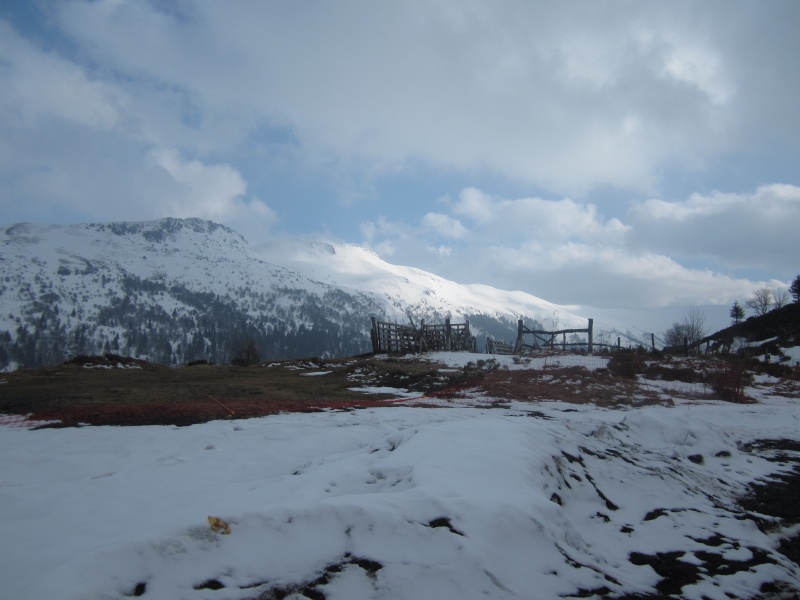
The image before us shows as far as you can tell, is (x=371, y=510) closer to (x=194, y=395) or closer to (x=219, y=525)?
(x=219, y=525)

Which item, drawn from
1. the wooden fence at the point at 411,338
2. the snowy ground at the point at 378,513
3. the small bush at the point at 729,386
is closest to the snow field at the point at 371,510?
the snowy ground at the point at 378,513

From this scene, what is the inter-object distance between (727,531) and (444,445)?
280 centimetres

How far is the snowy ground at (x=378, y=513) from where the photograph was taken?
263 centimetres

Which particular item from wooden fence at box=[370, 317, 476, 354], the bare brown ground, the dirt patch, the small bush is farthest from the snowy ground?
wooden fence at box=[370, 317, 476, 354]

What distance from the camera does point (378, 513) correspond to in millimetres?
3102

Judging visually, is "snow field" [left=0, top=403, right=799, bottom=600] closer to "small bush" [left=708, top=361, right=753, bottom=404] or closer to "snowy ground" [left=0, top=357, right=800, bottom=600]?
"snowy ground" [left=0, top=357, right=800, bottom=600]

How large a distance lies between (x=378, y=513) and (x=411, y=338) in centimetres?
2745

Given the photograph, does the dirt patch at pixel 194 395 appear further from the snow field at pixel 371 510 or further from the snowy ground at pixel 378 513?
the snowy ground at pixel 378 513

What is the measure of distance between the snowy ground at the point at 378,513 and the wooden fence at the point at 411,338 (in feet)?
73.4

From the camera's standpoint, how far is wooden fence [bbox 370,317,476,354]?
29672 millimetres

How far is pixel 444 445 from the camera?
5.15 meters

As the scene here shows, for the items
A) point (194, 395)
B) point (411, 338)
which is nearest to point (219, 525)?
point (194, 395)

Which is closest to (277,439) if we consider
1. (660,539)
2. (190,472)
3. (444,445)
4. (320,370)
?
(190,472)

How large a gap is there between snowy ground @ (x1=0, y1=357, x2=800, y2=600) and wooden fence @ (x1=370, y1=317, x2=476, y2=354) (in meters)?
22.4
